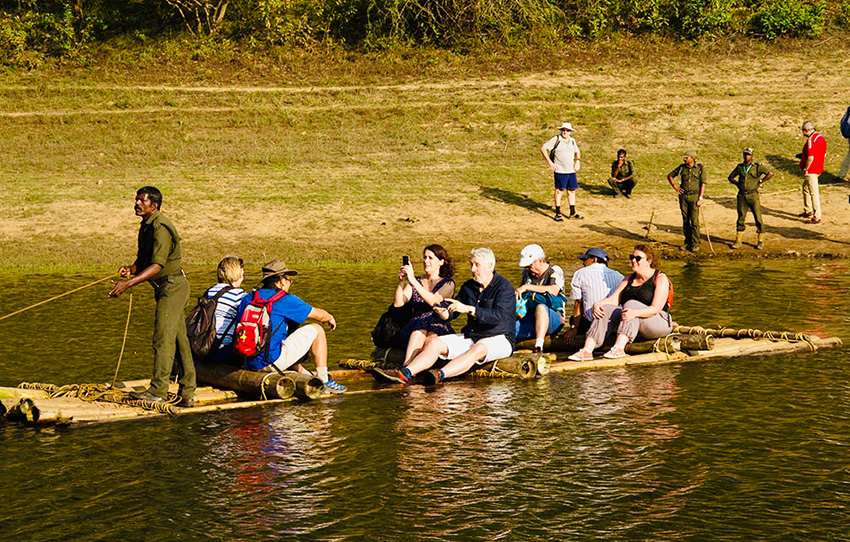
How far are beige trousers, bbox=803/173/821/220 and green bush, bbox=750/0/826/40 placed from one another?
1287 centimetres

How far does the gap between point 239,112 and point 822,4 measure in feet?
61.1

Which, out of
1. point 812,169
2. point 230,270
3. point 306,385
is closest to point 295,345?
point 306,385

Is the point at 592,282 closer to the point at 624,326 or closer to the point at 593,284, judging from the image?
the point at 593,284

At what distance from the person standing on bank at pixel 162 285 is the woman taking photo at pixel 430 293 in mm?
2769

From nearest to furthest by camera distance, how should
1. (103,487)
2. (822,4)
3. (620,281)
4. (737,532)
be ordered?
(737,532) < (103,487) < (620,281) < (822,4)

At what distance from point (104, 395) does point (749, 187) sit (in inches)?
629

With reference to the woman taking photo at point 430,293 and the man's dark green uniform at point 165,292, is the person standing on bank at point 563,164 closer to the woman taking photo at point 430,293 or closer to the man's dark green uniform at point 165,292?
the woman taking photo at point 430,293

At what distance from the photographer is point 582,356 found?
Answer: 16062 millimetres

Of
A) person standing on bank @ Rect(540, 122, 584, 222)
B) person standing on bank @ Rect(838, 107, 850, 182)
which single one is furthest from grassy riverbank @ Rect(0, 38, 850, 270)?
person standing on bank @ Rect(540, 122, 584, 222)

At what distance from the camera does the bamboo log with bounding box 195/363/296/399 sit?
13.9 meters

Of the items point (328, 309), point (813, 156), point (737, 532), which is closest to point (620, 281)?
point (328, 309)

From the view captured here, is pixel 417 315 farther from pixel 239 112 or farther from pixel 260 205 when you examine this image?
pixel 239 112

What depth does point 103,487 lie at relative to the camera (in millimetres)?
11172

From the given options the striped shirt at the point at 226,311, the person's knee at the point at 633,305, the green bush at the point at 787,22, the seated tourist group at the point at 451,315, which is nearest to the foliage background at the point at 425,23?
the green bush at the point at 787,22
